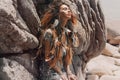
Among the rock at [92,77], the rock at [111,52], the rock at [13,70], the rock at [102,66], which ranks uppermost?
the rock at [13,70]

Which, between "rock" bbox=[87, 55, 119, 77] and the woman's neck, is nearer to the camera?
the woman's neck

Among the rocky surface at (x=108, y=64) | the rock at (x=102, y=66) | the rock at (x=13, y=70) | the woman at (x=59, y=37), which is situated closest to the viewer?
the rock at (x=13, y=70)

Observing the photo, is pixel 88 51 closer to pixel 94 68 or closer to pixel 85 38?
pixel 85 38

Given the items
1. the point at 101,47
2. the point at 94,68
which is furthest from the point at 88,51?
the point at 94,68

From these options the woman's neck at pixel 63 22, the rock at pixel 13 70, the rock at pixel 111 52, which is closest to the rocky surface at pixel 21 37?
the rock at pixel 13 70

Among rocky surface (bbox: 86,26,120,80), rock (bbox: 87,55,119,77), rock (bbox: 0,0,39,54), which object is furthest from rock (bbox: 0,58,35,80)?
rock (bbox: 87,55,119,77)

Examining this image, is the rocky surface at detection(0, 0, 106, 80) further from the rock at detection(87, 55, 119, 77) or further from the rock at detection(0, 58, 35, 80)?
the rock at detection(87, 55, 119, 77)

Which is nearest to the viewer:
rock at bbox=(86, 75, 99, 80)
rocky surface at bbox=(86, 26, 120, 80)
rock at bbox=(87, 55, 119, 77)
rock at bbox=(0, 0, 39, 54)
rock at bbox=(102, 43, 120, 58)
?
rock at bbox=(0, 0, 39, 54)

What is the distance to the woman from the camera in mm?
4652

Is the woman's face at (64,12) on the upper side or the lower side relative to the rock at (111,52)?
upper

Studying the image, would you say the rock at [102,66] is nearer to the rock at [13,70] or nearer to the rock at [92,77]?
the rock at [92,77]

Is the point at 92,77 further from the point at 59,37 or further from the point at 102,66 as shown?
the point at 59,37

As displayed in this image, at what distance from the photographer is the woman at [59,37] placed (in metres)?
4.65

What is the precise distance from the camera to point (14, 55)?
454cm
